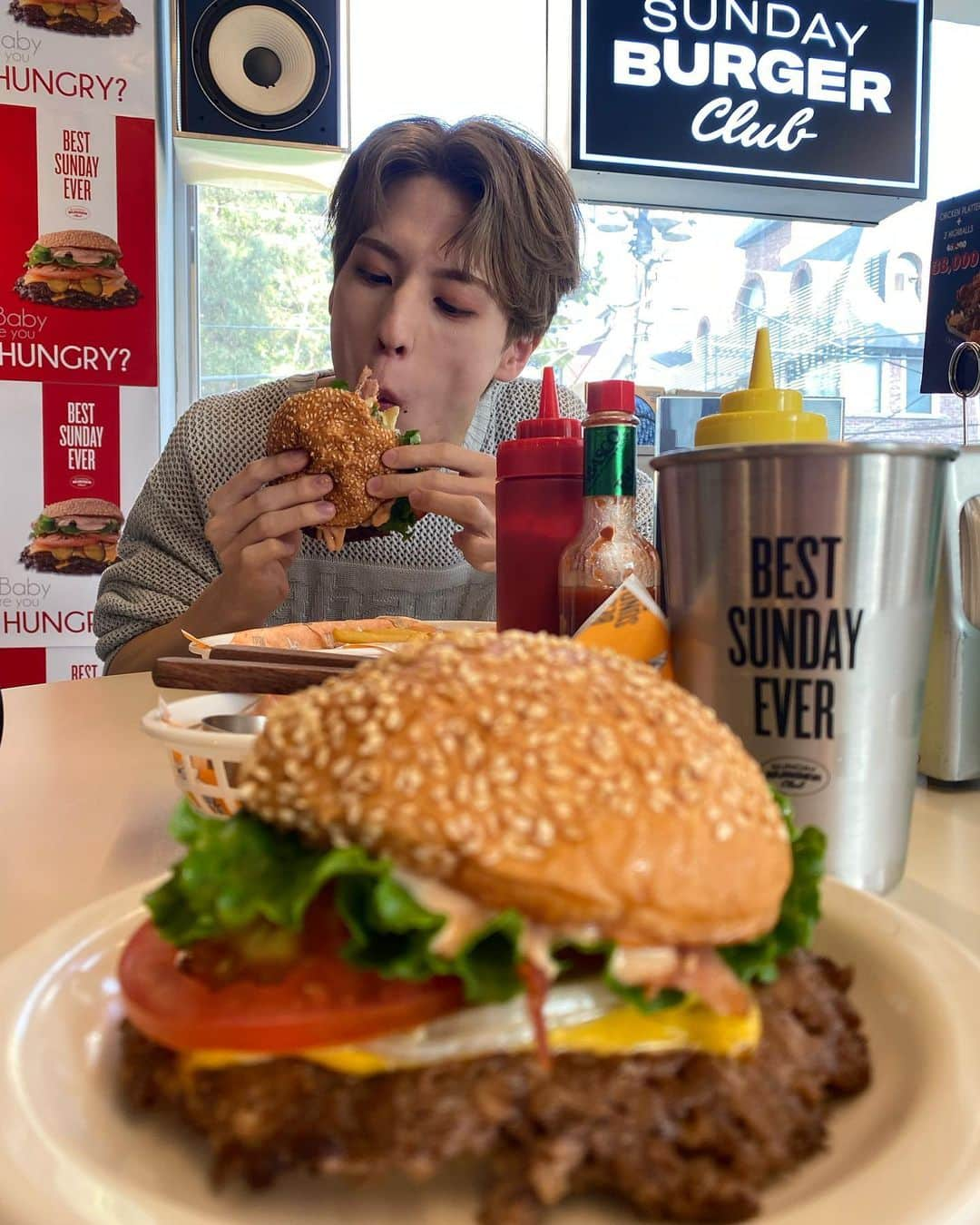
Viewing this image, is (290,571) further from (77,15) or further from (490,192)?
(77,15)

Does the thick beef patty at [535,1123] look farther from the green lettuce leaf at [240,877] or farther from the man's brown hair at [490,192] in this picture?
the man's brown hair at [490,192]

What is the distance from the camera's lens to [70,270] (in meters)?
3.83

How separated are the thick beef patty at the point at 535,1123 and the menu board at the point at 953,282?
130 centimetres

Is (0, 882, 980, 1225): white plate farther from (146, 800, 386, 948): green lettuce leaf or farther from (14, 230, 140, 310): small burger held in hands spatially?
(14, 230, 140, 310): small burger held in hands

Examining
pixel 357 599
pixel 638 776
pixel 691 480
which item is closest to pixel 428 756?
pixel 638 776

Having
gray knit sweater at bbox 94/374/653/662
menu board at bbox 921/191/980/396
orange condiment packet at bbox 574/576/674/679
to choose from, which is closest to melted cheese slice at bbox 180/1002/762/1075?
orange condiment packet at bbox 574/576/674/679

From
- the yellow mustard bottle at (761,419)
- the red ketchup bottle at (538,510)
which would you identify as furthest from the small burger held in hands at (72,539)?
the yellow mustard bottle at (761,419)

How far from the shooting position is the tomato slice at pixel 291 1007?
49 cm

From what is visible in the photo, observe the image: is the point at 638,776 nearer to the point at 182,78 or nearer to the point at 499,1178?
the point at 499,1178

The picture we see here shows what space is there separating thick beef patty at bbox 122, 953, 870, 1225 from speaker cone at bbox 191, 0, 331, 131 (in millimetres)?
4102

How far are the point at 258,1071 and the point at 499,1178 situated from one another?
130mm

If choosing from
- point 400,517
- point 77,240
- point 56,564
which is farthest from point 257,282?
point 400,517

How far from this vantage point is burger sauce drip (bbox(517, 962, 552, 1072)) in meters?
0.49

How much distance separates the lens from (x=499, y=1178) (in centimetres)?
46
